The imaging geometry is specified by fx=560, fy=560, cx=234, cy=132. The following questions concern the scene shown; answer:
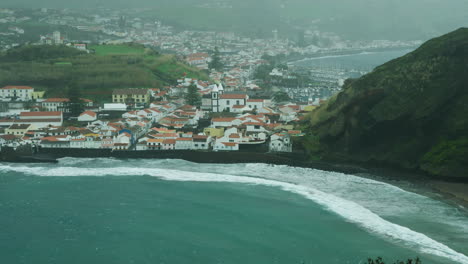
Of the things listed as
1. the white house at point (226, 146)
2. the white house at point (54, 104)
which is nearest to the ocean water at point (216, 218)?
the white house at point (226, 146)

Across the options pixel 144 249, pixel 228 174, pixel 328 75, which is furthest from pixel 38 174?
pixel 328 75

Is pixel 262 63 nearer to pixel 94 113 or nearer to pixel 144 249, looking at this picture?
pixel 94 113

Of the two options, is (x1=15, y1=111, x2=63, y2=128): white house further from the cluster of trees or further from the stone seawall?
the cluster of trees

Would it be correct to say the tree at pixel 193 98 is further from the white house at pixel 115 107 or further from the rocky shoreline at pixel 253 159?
the rocky shoreline at pixel 253 159

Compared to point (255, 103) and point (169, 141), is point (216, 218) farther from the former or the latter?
point (255, 103)

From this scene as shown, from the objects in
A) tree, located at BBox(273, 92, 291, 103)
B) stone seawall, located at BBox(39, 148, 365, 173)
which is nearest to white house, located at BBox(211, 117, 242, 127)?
stone seawall, located at BBox(39, 148, 365, 173)
